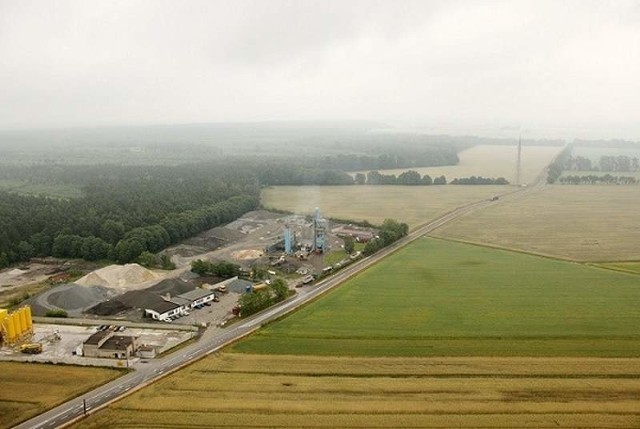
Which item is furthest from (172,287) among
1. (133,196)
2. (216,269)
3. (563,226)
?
(563,226)

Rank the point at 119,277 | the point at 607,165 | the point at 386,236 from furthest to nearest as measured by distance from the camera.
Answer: the point at 607,165, the point at 386,236, the point at 119,277

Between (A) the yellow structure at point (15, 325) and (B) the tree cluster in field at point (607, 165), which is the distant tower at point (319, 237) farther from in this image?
(B) the tree cluster in field at point (607, 165)

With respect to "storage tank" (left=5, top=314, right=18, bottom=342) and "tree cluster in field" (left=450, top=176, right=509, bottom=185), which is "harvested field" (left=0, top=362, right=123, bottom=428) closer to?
"storage tank" (left=5, top=314, right=18, bottom=342)

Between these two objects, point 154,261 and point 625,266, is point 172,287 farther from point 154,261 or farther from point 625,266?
point 625,266

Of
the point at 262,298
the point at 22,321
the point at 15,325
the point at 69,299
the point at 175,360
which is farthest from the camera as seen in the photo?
the point at 69,299

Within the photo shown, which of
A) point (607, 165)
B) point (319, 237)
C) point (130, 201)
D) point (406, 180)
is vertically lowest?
point (319, 237)

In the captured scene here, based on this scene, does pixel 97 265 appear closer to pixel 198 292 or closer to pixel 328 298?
pixel 198 292
